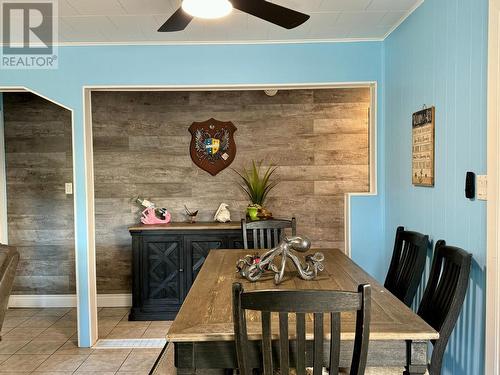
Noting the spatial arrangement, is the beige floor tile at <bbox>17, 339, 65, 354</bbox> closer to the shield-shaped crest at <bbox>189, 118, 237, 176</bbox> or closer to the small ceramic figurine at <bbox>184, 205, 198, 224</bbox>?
the small ceramic figurine at <bbox>184, 205, 198, 224</bbox>

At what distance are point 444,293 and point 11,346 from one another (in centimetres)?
330

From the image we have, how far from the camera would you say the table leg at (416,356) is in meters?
1.50

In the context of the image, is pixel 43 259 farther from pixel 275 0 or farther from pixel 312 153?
pixel 275 0

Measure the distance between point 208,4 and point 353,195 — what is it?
210 centimetres

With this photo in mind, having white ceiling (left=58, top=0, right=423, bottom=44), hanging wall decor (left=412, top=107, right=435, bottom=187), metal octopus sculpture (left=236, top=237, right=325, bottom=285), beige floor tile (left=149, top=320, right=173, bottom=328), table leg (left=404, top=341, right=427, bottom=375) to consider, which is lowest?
beige floor tile (left=149, top=320, right=173, bottom=328)

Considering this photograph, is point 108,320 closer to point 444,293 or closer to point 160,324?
point 160,324

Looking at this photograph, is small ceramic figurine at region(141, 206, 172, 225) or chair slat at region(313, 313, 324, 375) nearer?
chair slat at region(313, 313, 324, 375)

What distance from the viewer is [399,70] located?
3020mm

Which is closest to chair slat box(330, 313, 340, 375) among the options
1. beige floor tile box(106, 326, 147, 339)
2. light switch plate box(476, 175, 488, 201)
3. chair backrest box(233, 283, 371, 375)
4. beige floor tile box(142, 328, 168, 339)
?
chair backrest box(233, 283, 371, 375)

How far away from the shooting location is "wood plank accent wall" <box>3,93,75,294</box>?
430 centimetres

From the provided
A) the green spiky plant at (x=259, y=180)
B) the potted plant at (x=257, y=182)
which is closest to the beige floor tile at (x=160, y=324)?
the potted plant at (x=257, y=182)

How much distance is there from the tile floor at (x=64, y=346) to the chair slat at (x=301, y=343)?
1.97 metres

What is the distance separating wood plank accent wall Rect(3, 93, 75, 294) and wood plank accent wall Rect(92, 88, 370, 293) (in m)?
0.37

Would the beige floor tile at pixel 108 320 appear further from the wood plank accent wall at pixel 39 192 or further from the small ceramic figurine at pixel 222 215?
the small ceramic figurine at pixel 222 215
